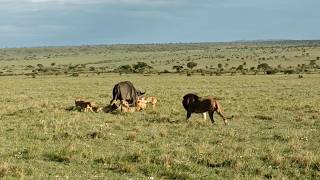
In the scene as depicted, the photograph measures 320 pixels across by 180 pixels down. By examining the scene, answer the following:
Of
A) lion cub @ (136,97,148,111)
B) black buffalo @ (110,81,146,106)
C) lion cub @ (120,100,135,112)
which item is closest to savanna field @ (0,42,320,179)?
lion cub @ (120,100,135,112)

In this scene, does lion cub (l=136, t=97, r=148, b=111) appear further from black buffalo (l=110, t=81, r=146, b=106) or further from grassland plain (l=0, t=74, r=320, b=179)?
grassland plain (l=0, t=74, r=320, b=179)

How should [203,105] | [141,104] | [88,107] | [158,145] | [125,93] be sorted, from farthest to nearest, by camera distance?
[125,93] → [141,104] → [88,107] → [203,105] → [158,145]

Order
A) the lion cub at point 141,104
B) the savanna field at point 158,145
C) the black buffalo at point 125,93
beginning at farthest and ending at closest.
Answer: the black buffalo at point 125,93 < the lion cub at point 141,104 < the savanna field at point 158,145

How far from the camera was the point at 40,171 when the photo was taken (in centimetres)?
1137

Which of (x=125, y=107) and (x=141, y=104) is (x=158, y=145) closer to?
(x=125, y=107)

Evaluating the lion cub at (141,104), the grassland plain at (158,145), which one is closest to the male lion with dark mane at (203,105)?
the grassland plain at (158,145)

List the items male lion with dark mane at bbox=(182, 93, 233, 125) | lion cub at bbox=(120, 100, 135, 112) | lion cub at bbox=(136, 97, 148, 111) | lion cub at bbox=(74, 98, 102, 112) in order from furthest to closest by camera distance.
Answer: lion cub at bbox=(136, 97, 148, 111)
lion cub at bbox=(74, 98, 102, 112)
lion cub at bbox=(120, 100, 135, 112)
male lion with dark mane at bbox=(182, 93, 233, 125)

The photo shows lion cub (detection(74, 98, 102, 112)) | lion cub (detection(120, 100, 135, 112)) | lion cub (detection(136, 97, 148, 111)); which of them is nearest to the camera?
lion cub (detection(120, 100, 135, 112))

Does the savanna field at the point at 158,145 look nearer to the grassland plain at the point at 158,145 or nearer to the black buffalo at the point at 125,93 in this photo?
the grassland plain at the point at 158,145

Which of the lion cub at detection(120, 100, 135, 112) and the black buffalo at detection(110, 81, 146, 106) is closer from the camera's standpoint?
the lion cub at detection(120, 100, 135, 112)

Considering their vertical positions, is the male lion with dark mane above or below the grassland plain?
above

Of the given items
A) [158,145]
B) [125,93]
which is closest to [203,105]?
[158,145]

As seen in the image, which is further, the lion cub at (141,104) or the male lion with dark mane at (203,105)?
the lion cub at (141,104)

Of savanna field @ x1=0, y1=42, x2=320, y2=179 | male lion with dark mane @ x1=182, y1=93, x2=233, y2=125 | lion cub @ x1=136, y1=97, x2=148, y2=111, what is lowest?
lion cub @ x1=136, y1=97, x2=148, y2=111
